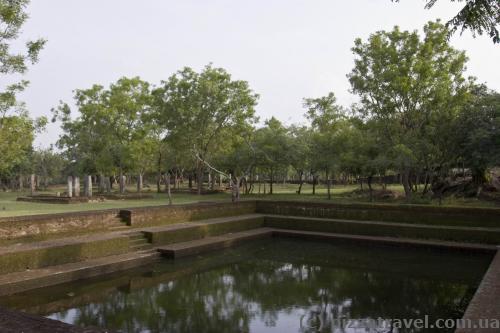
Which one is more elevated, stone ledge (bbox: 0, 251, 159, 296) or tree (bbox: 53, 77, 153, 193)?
tree (bbox: 53, 77, 153, 193)

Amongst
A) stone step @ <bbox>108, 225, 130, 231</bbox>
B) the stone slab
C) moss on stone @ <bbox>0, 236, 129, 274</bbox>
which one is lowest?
the stone slab

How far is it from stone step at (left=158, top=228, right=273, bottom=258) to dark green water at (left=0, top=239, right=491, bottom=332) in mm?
492

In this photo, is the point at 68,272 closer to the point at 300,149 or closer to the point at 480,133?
the point at 480,133

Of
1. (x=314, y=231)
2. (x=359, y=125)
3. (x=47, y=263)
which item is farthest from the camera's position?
(x=359, y=125)

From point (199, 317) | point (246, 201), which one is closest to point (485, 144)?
point (246, 201)

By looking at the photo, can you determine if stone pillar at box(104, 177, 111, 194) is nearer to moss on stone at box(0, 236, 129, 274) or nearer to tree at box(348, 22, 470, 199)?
tree at box(348, 22, 470, 199)

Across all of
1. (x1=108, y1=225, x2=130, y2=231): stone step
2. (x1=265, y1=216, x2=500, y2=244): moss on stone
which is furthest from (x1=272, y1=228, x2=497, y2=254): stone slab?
(x1=108, y1=225, x2=130, y2=231): stone step

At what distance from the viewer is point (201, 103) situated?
26.6m

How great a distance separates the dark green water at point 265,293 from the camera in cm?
768

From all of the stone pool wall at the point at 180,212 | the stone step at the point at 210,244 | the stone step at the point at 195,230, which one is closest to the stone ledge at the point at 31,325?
the stone step at the point at 210,244

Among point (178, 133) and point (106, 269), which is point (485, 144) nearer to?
point (106, 269)

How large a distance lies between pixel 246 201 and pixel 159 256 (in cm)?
783

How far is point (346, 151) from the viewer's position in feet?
83.8

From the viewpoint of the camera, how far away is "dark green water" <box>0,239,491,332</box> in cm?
768
